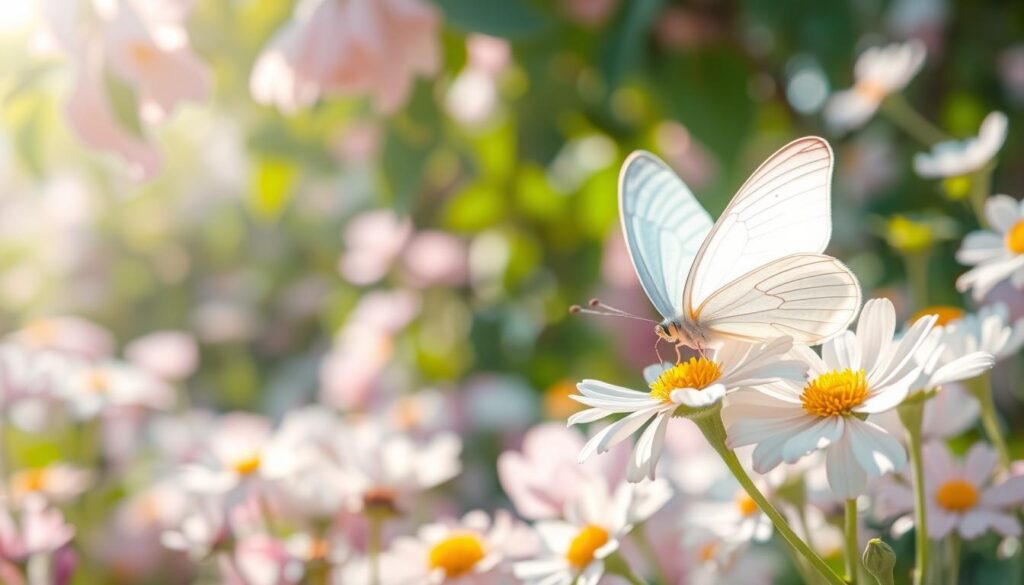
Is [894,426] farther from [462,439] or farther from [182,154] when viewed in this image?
[182,154]

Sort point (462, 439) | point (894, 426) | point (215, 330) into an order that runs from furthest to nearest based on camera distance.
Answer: point (215, 330), point (462, 439), point (894, 426)

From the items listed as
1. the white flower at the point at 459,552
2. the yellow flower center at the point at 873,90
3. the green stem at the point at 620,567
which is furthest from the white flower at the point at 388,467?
the yellow flower center at the point at 873,90

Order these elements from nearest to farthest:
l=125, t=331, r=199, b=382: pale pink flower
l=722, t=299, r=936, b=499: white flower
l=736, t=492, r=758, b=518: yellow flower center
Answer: l=722, t=299, r=936, b=499: white flower → l=736, t=492, r=758, b=518: yellow flower center → l=125, t=331, r=199, b=382: pale pink flower

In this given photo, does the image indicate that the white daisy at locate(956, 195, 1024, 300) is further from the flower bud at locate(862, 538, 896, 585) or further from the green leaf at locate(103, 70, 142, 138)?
the green leaf at locate(103, 70, 142, 138)

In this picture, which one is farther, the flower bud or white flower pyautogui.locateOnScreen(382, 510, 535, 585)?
white flower pyautogui.locateOnScreen(382, 510, 535, 585)

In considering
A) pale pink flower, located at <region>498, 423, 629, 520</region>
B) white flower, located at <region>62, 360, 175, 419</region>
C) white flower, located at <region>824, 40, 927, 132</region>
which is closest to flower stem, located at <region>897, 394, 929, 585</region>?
pale pink flower, located at <region>498, 423, 629, 520</region>

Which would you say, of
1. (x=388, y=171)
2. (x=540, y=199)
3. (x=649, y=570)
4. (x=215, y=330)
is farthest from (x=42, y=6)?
(x=215, y=330)

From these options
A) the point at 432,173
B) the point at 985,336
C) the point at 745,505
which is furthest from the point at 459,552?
the point at 432,173
